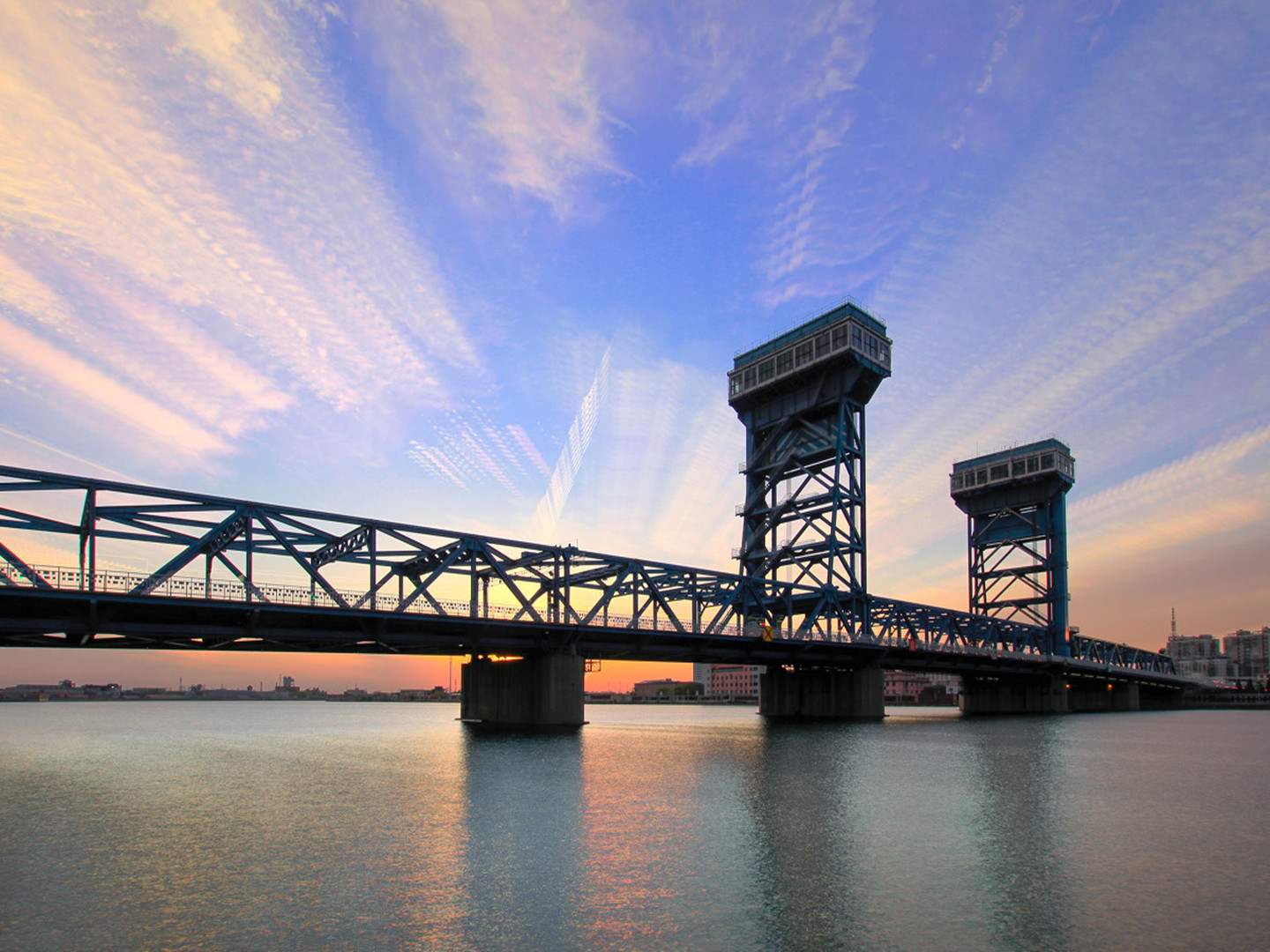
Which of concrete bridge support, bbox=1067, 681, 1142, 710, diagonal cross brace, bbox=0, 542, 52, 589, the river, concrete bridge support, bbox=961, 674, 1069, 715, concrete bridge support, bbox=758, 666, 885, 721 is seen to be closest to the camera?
the river

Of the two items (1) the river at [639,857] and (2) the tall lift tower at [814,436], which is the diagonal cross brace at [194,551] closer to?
(1) the river at [639,857]

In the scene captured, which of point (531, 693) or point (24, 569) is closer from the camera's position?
point (24, 569)

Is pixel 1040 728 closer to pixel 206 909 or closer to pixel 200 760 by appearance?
pixel 200 760

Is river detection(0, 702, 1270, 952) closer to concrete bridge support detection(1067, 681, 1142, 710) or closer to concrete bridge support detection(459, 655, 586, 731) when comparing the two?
concrete bridge support detection(459, 655, 586, 731)

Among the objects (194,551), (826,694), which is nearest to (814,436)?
(826,694)

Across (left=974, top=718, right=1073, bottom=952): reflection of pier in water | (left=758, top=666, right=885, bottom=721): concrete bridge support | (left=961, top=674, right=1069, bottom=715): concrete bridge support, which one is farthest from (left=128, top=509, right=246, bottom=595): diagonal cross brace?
(left=961, top=674, right=1069, bottom=715): concrete bridge support

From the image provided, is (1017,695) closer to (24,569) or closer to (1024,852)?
(1024,852)

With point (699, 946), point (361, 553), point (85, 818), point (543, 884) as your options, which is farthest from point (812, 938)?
point (361, 553)

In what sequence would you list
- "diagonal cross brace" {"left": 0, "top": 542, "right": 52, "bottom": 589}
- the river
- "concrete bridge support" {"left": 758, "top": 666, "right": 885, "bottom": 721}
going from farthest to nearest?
"concrete bridge support" {"left": 758, "top": 666, "right": 885, "bottom": 721} → "diagonal cross brace" {"left": 0, "top": 542, "right": 52, "bottom": 589} → the river

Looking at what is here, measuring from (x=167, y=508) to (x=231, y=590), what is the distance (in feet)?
19.6

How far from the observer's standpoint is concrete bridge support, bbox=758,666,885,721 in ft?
317

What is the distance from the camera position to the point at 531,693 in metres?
68.4

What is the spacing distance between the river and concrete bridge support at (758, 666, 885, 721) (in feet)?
176

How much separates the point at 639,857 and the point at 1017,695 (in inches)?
5035
